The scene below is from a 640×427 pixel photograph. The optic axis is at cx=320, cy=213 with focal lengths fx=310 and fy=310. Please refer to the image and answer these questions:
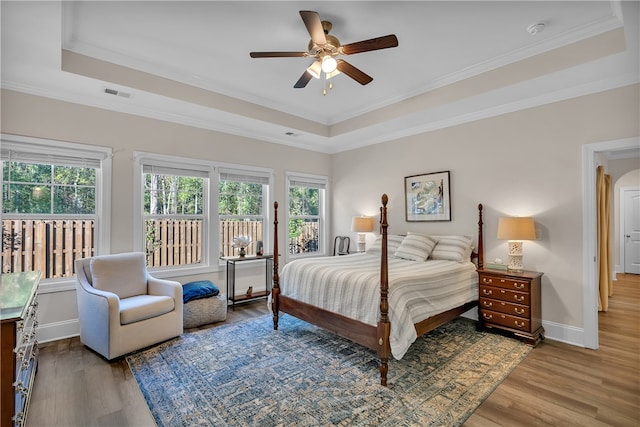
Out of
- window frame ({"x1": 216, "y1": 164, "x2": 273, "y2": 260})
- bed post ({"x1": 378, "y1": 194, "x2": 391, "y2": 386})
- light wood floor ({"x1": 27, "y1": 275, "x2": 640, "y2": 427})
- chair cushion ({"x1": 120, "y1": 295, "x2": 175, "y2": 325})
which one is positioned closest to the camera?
light wood floor ({"x1": 27, "y1": 275, "x2": 640, "y2": 427})

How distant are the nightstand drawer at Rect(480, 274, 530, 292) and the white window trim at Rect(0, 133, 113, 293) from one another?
4414mm

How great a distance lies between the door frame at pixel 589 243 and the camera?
317cm

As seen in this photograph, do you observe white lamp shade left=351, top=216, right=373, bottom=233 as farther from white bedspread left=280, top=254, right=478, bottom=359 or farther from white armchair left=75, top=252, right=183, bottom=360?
white armchair left=75, top=252, right=183, bottom=360

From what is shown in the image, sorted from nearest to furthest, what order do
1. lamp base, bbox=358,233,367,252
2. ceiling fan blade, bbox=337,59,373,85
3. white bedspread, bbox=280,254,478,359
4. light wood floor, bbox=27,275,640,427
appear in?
light wood floor, bbox=27,275,640,427 < white bedspread, bbox=280,254,478,359 < ceiling fan blade, bbox=337,59,373,85 < lamp base, bbox=358,233,367,252

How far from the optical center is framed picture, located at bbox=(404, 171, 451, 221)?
4.42m

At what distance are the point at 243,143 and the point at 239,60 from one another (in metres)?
1.74

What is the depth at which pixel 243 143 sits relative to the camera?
490cm

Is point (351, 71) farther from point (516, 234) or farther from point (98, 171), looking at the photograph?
point (98, 171)

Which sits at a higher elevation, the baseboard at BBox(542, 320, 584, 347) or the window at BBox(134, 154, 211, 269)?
the window at BBox(134, 154, 211, 269)

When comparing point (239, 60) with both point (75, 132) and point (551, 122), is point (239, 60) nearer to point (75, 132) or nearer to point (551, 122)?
point (75, 132)

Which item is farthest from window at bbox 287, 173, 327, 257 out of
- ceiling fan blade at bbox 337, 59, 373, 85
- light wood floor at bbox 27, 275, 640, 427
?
light wood floor at bbox 27, 275, 640, 427

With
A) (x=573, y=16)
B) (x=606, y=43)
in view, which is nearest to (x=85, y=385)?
(x=573, y=16)

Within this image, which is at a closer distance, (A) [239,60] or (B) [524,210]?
(A) [239,60]

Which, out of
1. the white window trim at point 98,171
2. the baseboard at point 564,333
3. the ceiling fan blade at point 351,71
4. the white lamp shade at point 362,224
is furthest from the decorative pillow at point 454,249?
the white window trim at point 98,171
